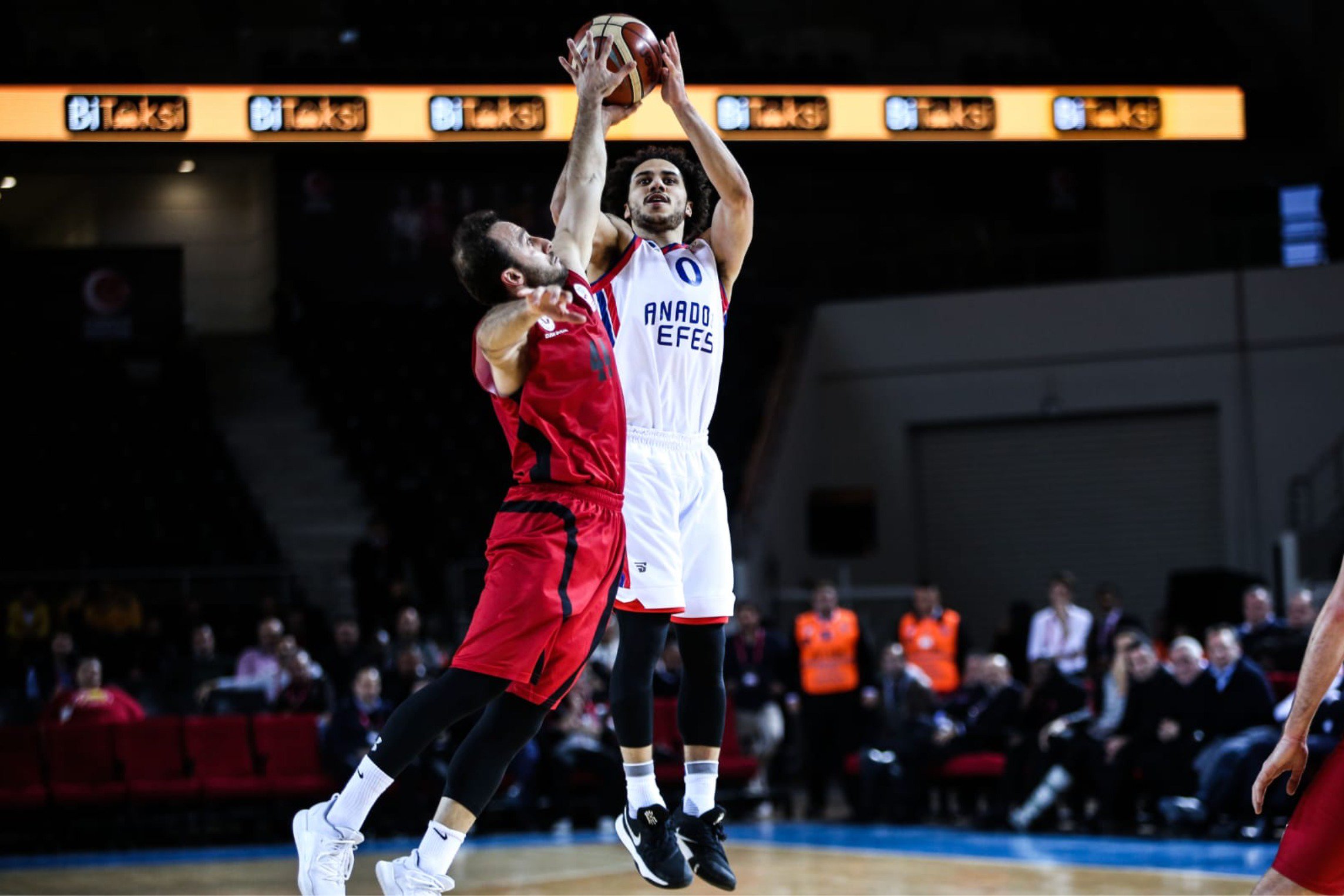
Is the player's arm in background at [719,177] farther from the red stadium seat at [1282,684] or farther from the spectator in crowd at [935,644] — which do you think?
the spectator in crowd at [935,644]

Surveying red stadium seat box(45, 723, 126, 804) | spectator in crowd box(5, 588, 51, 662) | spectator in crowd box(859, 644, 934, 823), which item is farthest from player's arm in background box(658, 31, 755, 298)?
spectator in crowd box(5, 588, 51, 662)

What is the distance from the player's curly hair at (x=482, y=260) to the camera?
4480mm

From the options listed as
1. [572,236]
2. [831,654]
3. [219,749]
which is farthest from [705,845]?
[831,654]

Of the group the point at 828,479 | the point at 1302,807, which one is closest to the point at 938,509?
the point at 828,479

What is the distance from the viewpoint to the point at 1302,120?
17.4 m

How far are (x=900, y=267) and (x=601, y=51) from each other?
14813 mm

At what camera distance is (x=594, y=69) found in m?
4.86

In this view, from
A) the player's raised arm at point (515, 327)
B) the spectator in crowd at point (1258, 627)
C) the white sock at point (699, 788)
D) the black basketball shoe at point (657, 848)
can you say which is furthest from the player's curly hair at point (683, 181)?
the spectator in crowd at point (1258, 627)

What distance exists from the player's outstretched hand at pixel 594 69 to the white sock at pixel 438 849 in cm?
212

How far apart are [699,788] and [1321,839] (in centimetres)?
237

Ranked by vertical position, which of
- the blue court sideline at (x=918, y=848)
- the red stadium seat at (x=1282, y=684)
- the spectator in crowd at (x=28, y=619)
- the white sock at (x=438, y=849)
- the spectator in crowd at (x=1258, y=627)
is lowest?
the blue court sideline at (x=918, y=848)

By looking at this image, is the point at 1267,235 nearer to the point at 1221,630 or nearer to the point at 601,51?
the point at 1221,630

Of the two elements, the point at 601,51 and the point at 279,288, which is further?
the point at 279,288

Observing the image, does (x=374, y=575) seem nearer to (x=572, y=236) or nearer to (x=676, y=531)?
(x=676, y=531)
